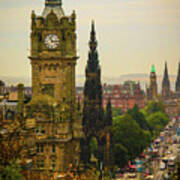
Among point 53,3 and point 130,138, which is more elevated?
point 53,3

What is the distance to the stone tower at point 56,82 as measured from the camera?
91.6 metres

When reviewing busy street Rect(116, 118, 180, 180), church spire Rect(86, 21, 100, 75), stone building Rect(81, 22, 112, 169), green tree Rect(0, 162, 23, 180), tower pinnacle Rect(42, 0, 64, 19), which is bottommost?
busy street Rect(116, 118, 180, 180)

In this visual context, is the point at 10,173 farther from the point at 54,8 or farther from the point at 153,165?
the point at 153,165

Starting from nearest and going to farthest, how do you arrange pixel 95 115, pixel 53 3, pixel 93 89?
pixel 53 3 → pixel 95 115 → pixel 93 89

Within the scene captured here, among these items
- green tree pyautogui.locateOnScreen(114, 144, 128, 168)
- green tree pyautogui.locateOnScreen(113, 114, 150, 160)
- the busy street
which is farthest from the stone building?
green tree pyautogui.locateOnScreen(113, 114, 150, 160)

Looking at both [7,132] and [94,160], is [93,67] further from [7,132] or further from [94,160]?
[7,132]

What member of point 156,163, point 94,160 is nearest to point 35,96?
point 94,160

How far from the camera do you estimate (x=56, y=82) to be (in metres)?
98.8

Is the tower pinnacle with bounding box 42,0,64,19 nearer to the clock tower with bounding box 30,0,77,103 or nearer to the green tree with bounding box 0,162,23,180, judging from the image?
the clock tower with bounding box 30,0,77,103

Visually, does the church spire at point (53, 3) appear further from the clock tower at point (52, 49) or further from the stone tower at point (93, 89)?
the stone tower at point (93, 89)

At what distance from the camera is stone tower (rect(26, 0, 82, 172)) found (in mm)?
91625

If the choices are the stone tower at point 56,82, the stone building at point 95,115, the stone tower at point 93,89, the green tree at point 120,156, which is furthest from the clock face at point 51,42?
the green tree at point 120,156

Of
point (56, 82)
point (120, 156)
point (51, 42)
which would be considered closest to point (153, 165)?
point (120, 156)

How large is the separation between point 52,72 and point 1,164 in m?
53.8
